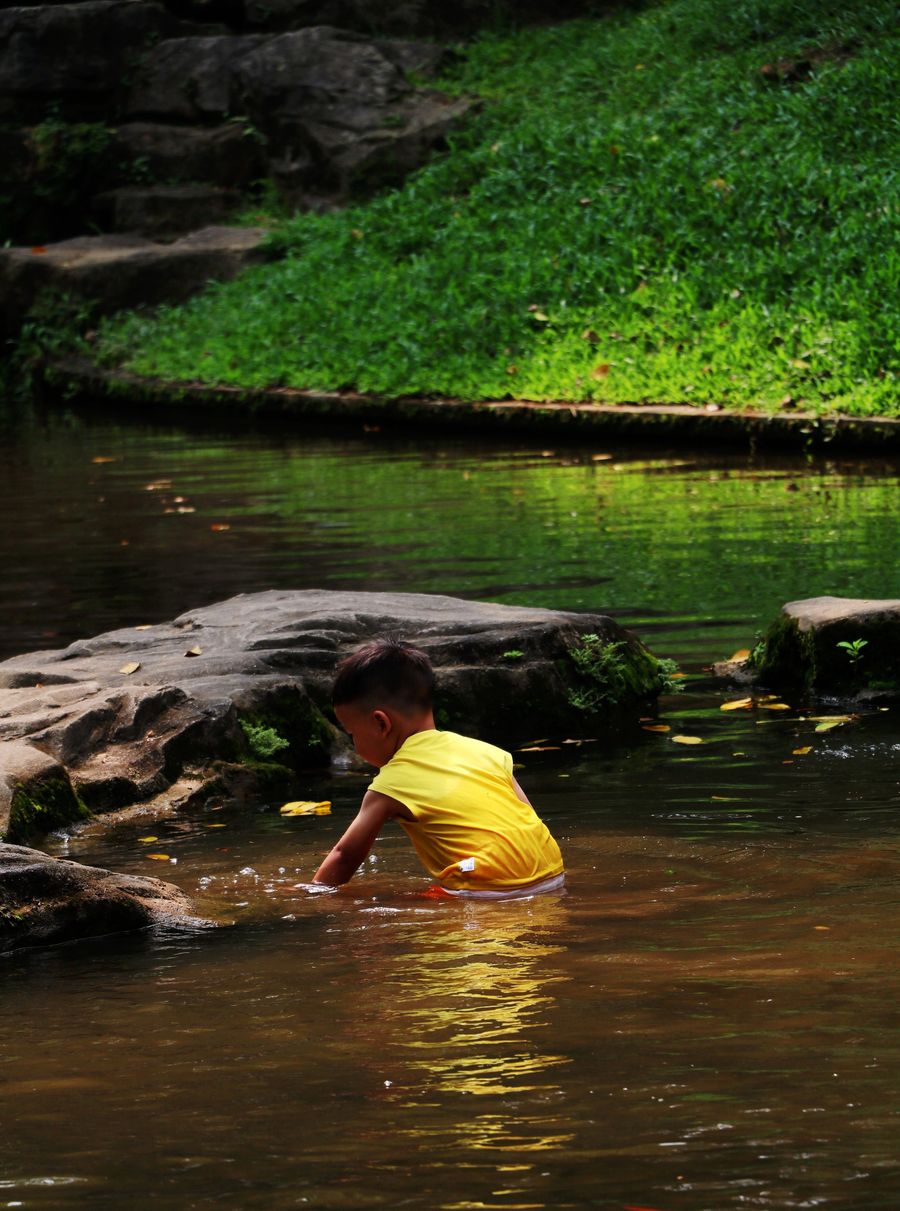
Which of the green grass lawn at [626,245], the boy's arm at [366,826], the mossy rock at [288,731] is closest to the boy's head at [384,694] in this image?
the boy's arm at [366,826]

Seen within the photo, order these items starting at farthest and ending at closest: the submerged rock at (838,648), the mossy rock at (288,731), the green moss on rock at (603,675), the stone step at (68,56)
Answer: the stone step at (68,56)
the green moss on rock at (603,675)
the submerged rock at (838,648)
the mossy rock at (288,731)

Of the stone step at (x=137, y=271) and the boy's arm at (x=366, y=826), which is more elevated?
the stone step at (x=137, y=271)

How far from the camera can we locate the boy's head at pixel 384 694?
495 cm

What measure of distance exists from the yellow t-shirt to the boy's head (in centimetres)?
8

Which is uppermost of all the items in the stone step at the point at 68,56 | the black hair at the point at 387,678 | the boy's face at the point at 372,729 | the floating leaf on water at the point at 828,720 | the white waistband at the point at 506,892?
the stone step at the point at 68,56

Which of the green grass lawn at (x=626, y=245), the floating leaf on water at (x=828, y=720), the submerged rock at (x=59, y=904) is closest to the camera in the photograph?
the submerged rock at (x=59, y=904)

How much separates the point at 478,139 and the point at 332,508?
10930 mm

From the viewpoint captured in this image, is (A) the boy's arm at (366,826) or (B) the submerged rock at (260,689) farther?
(B) the submerged rock at (260,689)

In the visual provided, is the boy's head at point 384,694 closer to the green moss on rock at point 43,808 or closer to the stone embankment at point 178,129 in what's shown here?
the green moss on rock at point 43,808

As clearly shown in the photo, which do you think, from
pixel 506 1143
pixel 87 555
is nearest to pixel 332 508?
pixel 87 555

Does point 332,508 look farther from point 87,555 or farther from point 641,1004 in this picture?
point 641,1004

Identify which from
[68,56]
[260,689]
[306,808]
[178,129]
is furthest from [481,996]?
[68,56]

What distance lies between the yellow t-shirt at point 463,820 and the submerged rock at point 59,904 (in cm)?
65

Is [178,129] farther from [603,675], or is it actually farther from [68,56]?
[603,675]
